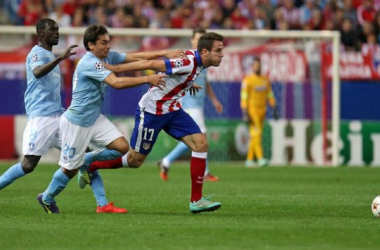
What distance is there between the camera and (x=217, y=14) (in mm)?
24328

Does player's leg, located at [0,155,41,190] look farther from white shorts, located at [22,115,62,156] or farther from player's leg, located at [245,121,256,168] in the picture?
player's leg, located at [245,121,256,168]

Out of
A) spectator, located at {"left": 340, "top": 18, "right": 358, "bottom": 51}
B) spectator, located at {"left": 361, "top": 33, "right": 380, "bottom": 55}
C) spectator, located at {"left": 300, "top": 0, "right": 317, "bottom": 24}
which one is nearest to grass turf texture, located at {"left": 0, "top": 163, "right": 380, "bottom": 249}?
spectator, located at {"left": 361, "top": 33, "right": 380, "bottom": 55}

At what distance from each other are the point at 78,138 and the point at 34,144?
747 mm

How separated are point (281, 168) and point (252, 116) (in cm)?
155

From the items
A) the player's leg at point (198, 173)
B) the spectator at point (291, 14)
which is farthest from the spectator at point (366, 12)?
the player's leg at point (198, 173)

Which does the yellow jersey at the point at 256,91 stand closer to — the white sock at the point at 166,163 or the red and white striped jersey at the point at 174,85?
the white sock at the point at 166,163

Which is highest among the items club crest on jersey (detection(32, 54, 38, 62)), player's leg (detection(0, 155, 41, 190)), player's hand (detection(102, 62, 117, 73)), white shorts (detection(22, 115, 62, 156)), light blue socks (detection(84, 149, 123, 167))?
club crest on jersey (detection(32, 54, 38, 62))

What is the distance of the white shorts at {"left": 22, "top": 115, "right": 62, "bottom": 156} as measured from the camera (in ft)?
35.8

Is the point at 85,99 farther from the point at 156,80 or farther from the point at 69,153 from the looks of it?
the point at 156,80

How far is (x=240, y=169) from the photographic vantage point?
19.3m

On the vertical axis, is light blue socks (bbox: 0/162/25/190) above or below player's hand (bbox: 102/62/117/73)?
below

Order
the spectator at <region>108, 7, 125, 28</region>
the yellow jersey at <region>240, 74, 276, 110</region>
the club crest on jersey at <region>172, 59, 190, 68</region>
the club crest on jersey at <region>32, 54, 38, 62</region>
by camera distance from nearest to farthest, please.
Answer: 1. the club crest on jersey at <region>172, 59, 190, 68</region>
2. the club crest on jersey at <region>32, 54, 38, 62</region>
3. the yellow jersey at <region>240, 74, 276, 110</region>
4. the spectator at <region>108, 7, 125, 28</region>

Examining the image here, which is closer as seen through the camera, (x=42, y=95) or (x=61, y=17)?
(x=42, y=95)

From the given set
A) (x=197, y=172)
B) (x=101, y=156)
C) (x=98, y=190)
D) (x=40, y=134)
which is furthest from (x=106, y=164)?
(x=197, y=172)
